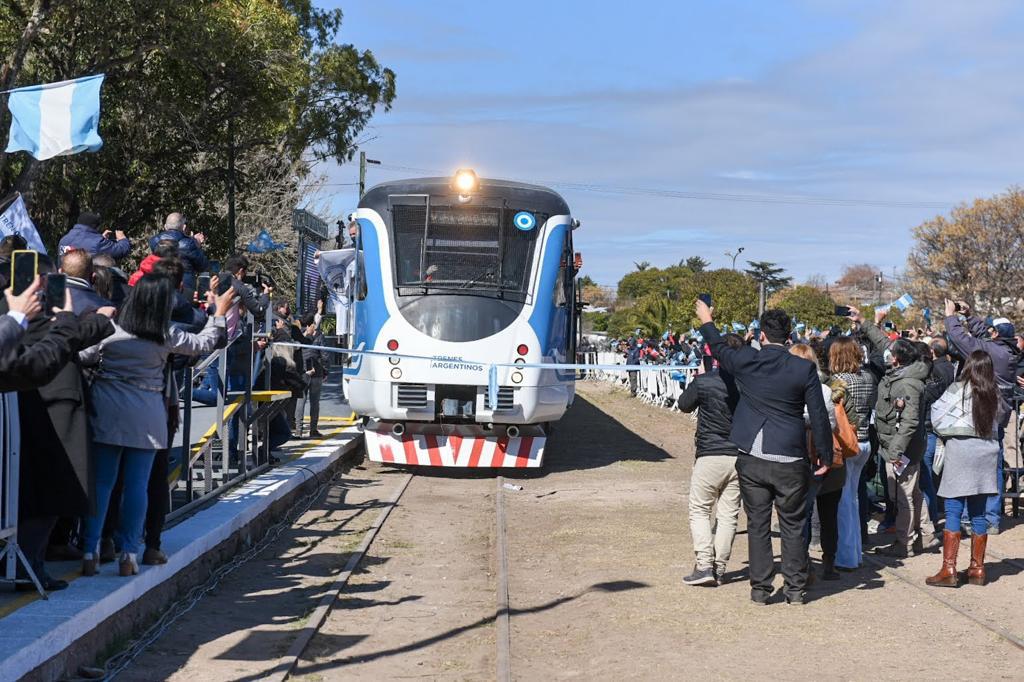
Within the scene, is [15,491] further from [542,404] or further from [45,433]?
[542,404]

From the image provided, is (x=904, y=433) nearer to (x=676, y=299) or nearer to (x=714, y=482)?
(x=714, y=482)

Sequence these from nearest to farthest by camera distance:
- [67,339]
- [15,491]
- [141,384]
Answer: [67,339]
[15,491]
[141,384]

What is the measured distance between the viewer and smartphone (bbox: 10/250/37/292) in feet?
16.6

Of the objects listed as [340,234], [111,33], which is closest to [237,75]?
[111,33]

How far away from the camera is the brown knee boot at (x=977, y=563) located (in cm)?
916

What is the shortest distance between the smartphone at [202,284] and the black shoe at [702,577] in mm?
4467

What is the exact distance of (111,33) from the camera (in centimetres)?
1927

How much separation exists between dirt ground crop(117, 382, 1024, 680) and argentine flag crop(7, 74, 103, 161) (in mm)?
4511

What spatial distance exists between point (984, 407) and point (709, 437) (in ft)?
6.75

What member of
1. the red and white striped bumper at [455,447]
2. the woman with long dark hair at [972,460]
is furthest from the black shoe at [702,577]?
the red and white striped bumper at [455,447]

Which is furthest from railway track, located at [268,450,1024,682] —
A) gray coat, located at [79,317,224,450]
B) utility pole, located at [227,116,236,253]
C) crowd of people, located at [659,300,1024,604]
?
utility pole, located at [227,116,236,253]

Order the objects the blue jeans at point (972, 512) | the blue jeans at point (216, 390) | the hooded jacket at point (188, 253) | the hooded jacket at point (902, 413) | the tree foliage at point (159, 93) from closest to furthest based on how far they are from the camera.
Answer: the blue jeans at point (972, 512) → the hooded jacket at point (902, 413) → the hooded jacket at point (188, 253) → the blue jeans at point (216, 390) → the tree foliage at point (159, 93)

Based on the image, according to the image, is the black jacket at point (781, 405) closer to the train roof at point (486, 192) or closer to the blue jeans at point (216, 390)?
the blue jeans at point (216, 390)

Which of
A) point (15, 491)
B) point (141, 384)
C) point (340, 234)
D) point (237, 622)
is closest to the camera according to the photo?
point (15, 491)
